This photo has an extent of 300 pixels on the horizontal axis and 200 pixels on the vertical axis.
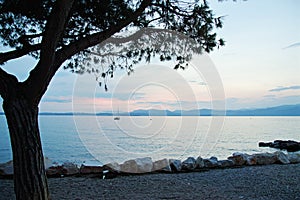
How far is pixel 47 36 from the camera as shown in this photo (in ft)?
8.28

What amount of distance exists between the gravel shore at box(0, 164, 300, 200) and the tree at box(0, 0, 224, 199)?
1319mm

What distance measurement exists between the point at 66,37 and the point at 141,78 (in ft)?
4.11

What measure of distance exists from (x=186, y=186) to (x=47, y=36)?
9.53 feet

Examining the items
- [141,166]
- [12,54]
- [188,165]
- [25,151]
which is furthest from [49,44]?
[188,165]

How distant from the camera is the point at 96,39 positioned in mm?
3086

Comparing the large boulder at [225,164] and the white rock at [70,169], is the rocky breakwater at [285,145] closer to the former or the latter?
the large boulder at [225,164]

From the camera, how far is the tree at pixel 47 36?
2.58 metres

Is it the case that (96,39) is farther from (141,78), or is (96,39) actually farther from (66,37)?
(141,78)

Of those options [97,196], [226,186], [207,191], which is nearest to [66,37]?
[97,196]

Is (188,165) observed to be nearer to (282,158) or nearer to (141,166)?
(141,166)

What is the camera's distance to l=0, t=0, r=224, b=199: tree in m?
2.58

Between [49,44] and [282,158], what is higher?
[49,44]

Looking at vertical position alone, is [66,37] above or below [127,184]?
above

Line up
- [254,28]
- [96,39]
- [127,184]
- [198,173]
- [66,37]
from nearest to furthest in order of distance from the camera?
[96,39] → [66,37] → [127,184] → [198,173] → [254,28]
